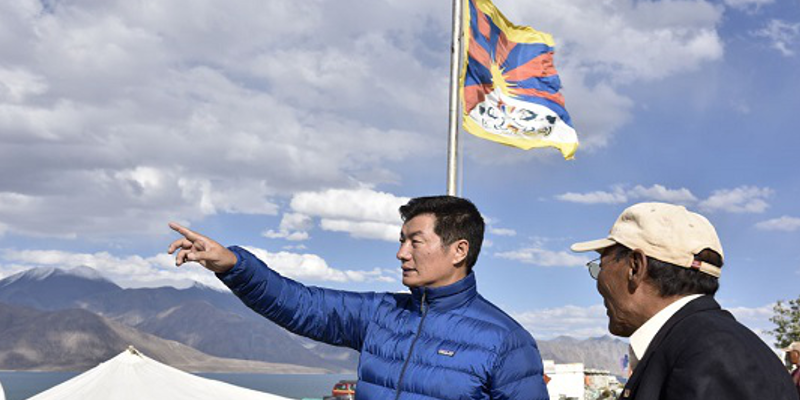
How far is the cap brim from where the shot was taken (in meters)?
2.82

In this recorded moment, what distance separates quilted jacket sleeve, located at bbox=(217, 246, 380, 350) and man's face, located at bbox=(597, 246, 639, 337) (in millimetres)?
1925

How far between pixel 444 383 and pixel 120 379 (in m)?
8.11

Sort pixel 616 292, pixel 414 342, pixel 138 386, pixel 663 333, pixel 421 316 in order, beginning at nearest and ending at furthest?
pixel 663 333 < pixel 616 292 < pixel 414 342 < pixel 421 316 < pixel 138 386

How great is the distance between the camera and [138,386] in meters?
11.0

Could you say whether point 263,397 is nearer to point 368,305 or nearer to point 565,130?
point 565,130

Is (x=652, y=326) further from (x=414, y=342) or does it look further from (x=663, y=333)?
(x=414, y=342)

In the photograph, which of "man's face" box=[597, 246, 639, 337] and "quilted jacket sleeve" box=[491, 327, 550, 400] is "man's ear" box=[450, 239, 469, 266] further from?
"man's face" box=[597, 246, 639, 337]

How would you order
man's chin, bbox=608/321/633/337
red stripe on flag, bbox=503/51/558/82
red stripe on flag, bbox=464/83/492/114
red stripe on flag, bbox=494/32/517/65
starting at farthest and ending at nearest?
red stripe on flag, bbox=503/51/558/82, red stripe on flag, bbox=494/32/517/65, red stripe on flag, bbox=464/83/492/114, man's chin, bbox=608/321/633/337

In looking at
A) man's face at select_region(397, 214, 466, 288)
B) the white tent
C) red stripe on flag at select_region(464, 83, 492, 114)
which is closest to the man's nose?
man's face at select_region(397, 214, 466, 288)

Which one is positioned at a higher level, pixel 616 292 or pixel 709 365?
pixel 616 292

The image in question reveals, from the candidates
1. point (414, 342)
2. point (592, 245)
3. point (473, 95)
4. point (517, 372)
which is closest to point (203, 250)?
point (414, 342)

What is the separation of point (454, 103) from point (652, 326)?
908cm

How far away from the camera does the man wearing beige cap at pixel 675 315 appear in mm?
2281

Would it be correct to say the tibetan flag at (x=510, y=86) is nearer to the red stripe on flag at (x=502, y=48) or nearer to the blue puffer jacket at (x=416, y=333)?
the red stripe on flag at (x=502, y=48)
